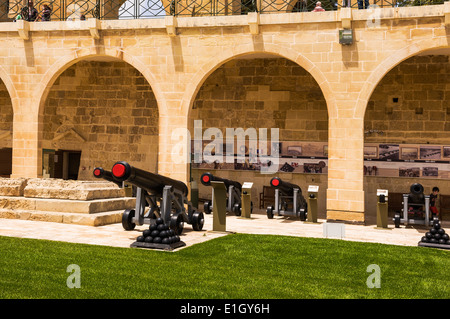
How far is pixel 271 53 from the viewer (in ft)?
42.1

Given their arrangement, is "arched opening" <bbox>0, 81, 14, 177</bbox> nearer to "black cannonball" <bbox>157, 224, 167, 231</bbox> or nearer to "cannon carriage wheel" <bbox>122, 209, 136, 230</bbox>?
"cannon carriage wheel" <bbox>122, 209, 136, 230</bbox>

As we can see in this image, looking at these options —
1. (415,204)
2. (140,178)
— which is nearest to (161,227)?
(140,178)

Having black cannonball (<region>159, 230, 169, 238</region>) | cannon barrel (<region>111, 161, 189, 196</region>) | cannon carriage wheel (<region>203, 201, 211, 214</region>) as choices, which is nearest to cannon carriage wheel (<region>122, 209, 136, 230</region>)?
cannon barrel (<region>111, 161, 189, 196</region>)

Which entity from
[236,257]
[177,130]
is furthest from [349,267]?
[177,130]

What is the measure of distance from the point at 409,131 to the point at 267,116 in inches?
148

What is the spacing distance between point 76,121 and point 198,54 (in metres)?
5.65

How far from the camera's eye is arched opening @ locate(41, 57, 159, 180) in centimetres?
1647

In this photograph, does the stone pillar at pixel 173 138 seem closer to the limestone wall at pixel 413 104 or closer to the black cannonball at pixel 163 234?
the limestone wall at pixel 413 104

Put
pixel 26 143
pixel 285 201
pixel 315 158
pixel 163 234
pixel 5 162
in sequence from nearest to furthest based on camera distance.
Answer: pixel 163 234 → pixel 285 201 → pixel 26 143 → pixel 315 158 → pixel 5 162

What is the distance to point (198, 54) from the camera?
42.9 feet

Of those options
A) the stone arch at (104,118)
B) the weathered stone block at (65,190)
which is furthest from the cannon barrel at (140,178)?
the stone arch at (104,118)

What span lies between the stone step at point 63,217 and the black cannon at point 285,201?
3.89 metres

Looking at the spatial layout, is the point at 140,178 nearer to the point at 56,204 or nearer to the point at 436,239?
the point at 56,204
